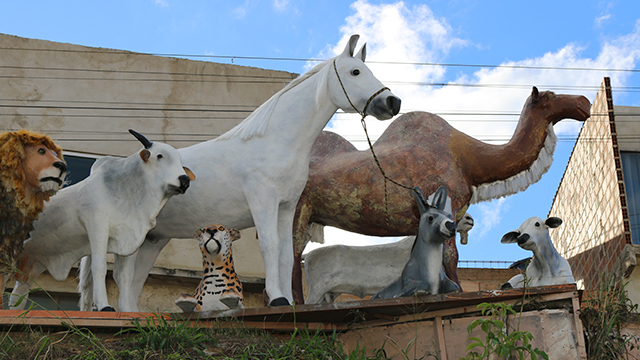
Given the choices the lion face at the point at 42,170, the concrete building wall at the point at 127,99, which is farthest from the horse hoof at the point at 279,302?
the concrete building wall at the point at 127,99

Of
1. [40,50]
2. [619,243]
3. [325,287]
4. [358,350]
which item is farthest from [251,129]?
[619,243]

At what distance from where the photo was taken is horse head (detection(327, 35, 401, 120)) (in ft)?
22.2

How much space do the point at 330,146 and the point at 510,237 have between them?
2246mm

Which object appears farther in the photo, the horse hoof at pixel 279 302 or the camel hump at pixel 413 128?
the camel hump at pixel 413 128

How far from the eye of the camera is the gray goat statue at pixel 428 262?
6357 millimetres

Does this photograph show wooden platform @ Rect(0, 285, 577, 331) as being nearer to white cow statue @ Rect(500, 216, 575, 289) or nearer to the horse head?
white cow statue @ Rect(500, 216, 575, 289)

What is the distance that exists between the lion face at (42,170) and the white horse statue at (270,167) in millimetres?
928

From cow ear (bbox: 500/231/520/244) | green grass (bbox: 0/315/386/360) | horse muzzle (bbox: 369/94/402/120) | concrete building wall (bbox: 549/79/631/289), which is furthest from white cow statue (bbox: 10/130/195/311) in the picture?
concrete building wall (bbox: 549/79/631/289)

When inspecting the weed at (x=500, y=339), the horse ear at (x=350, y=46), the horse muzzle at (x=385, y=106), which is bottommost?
the weed at (x=500, y=339)

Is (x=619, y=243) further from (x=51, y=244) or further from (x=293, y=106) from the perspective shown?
(x=51, y=244)

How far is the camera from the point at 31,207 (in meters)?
6.31

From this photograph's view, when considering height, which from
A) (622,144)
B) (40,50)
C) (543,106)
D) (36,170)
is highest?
(40,50)

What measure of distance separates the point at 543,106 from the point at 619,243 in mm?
3929

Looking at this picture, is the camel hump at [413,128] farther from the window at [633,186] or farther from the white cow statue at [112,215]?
the window at [633,186]
